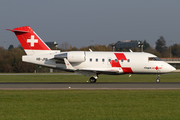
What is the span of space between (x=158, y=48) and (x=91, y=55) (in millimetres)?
148122

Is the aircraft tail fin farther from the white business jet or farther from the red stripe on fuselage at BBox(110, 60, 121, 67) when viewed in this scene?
the red stripe on fuselage at BBox(110, 60, 121, 67)

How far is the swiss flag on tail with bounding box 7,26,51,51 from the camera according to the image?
103 feet

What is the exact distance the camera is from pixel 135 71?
103ft

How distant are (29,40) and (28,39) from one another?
0.16m

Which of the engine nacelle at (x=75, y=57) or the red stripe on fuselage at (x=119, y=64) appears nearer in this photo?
the engine nacelle at (x=75, y=57)

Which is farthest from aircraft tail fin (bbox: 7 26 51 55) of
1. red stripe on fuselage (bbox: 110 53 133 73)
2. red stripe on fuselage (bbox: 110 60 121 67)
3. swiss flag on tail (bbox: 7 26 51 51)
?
red stripe on fuselage (bbox: 110 53 133 73)

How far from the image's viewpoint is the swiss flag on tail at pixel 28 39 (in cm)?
3128

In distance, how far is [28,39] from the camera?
103 feet
